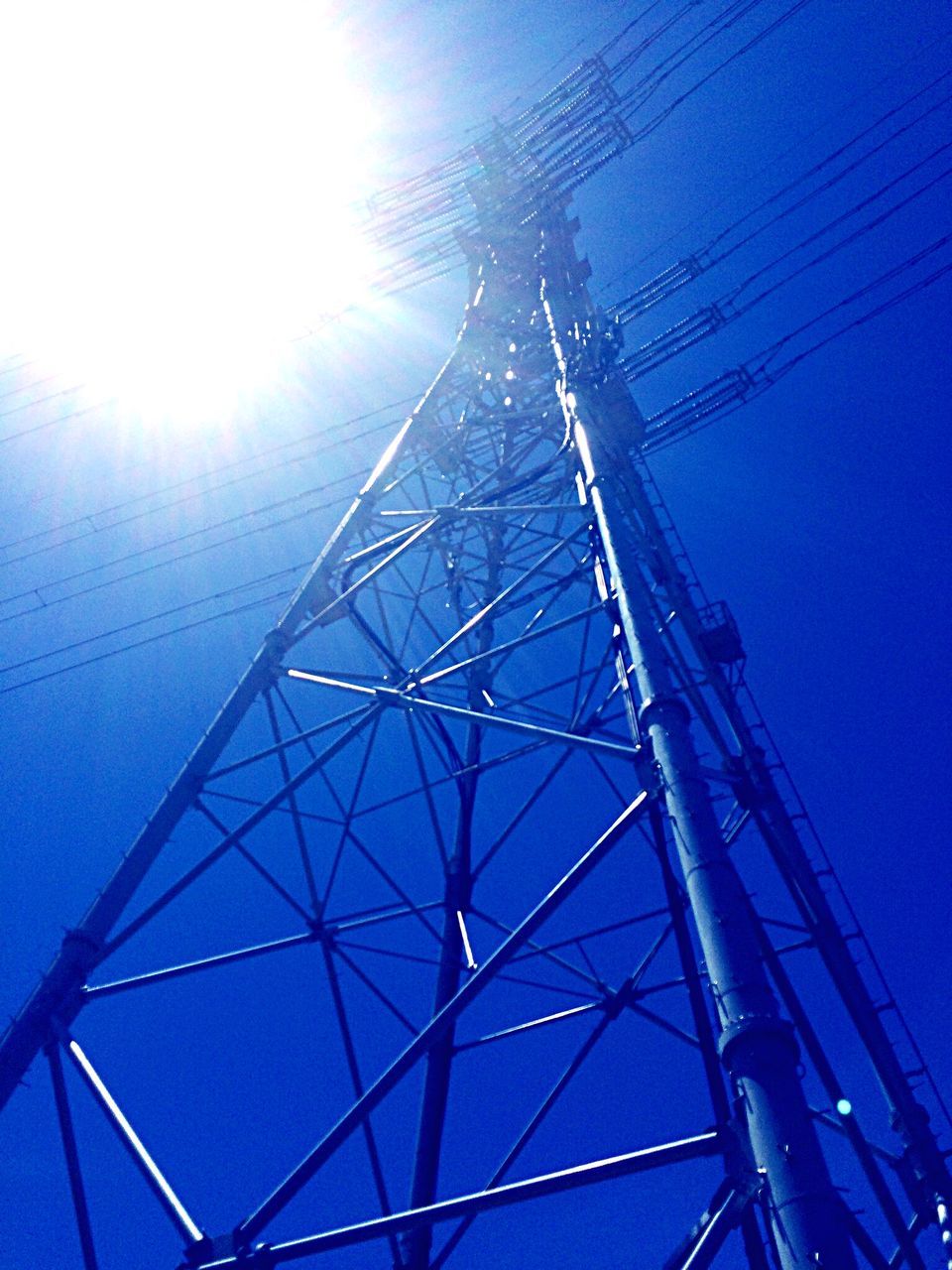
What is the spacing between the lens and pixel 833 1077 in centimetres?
746

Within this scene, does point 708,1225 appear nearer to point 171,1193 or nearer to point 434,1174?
point 171,1193

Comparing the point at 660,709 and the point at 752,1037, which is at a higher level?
the point at 660,709

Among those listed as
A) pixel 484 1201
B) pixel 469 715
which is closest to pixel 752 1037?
pixel 484 1201

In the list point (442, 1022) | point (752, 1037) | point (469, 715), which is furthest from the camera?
point (469, 715)

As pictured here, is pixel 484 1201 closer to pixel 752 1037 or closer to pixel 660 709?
pixel 752 1037

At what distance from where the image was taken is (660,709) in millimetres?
6016

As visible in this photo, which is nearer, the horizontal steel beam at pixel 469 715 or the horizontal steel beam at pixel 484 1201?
the horizontal steel beam at pixel 484 1201

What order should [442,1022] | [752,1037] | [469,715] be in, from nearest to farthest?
1. [752,1037]
2. [442,1022]
3. [469,715]

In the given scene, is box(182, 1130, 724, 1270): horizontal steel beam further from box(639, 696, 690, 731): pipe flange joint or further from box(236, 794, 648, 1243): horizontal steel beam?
box(639, 696, 690, 731): pipe flange joint

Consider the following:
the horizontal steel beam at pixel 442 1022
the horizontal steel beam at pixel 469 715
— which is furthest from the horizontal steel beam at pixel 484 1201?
the horizontal steel beam at pixel 469 715

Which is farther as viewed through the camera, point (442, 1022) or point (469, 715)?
point (469, 715)

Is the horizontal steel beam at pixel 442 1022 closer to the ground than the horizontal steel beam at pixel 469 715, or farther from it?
closer to the ground

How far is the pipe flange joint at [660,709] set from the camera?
5992mm

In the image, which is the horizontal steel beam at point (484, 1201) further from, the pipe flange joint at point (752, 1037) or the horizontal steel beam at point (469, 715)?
the horizontal steel beam at point (469, 715)
